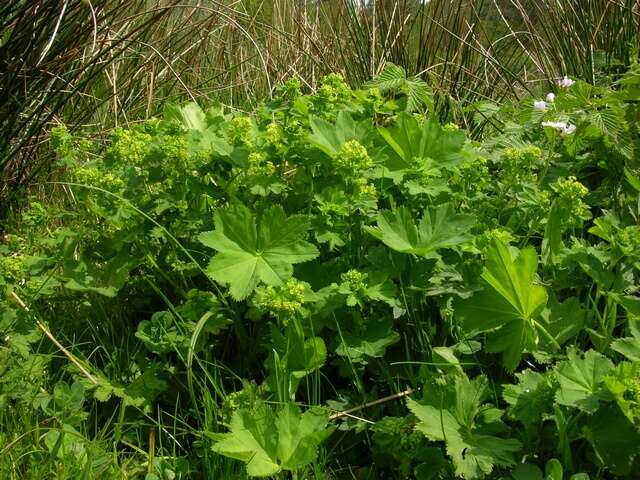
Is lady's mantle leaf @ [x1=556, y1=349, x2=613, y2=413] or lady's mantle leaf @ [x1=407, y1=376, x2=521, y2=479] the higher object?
lady's mantle leaf @ [x1=556, y1=349, x2=613, y2=413]

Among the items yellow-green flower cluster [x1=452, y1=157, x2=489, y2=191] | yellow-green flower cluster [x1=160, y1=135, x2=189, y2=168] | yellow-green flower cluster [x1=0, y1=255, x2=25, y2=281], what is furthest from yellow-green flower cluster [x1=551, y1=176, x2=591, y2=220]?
yellow-green flower cluster [x1=0, y1=255, x2=25, y2=281]

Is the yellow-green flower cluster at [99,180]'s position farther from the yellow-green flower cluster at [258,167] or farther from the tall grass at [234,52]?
the tall grass at [234,52]

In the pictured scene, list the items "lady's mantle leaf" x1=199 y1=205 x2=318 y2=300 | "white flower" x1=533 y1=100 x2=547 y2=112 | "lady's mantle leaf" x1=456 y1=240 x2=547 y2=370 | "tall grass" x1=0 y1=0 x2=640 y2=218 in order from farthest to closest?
"tall grass" x1=0 y1=0 x2=640 y2=218 → "white flower" x1=533 y1=100 x2=547 y2=112 → "lady's mantle leaf" x1=199 y1=205 x2=318 y2=300 → "lady's mantle leaf" x1=456 y1=240 x2=547 y2=370

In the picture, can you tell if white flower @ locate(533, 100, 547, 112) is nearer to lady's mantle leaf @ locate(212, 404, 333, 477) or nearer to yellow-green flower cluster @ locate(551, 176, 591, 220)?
yellow-green flower cluster @ locate(551, 176, 591, 220)

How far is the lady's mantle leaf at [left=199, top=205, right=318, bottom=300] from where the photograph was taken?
152 cm

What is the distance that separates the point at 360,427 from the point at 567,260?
1.90 ft

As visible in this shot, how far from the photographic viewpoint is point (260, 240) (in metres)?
1.56

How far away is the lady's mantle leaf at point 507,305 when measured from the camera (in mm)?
1398

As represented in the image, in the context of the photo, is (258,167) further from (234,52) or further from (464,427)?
(234,52)

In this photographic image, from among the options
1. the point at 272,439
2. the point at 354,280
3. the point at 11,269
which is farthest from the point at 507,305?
the point at 11,269

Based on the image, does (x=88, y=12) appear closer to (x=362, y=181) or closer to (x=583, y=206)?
(x=362, y=181)

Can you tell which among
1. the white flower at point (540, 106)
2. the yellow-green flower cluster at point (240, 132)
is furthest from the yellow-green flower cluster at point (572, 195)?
the yellow-green flower cluster at point (240, 132)

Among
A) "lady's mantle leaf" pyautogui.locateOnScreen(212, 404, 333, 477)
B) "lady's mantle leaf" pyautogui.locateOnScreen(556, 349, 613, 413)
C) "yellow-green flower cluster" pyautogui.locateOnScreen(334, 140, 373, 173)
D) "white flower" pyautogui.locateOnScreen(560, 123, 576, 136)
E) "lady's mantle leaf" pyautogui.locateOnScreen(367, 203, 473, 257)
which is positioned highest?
"yellow-green flower cluster" pyautogui.locateOnScreen(334, 140, 373, 173)

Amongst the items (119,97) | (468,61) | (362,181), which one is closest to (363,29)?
(468,61)
